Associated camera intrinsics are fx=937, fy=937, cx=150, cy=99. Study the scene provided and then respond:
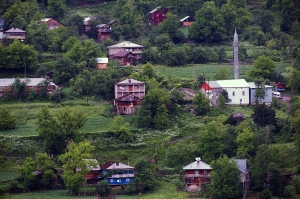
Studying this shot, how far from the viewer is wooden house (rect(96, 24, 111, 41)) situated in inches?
3755

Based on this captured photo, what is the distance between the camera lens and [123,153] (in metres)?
68.6

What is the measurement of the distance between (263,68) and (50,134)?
22.5 metres

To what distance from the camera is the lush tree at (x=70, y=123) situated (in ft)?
226

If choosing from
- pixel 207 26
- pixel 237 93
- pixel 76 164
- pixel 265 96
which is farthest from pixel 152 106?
pixel 207 26

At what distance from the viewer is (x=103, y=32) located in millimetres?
95375

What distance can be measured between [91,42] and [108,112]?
12311 mm

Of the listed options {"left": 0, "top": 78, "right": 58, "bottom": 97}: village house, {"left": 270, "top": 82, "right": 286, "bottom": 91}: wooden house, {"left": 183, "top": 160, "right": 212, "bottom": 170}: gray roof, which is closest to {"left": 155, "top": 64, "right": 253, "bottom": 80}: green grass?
{"left": 270, "top": 82, "right": 286, "bottom": 91}: wooden house

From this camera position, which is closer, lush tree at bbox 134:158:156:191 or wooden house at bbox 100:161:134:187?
lush tree at bbox 134:158:156:191

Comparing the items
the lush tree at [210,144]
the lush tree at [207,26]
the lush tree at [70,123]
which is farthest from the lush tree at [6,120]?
the lush tree at [207,26]

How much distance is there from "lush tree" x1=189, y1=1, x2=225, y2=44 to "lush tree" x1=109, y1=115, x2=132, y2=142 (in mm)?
25982

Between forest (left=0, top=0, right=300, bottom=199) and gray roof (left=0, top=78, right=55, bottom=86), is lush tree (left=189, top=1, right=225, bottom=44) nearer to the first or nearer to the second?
forest (left=0, top=0, right=300, bottom=199)

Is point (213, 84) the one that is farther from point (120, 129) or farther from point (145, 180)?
point (145, 180)

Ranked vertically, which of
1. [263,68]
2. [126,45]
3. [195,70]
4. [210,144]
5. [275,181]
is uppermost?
[126,45]

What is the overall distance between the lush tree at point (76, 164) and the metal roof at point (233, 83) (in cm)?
1667
